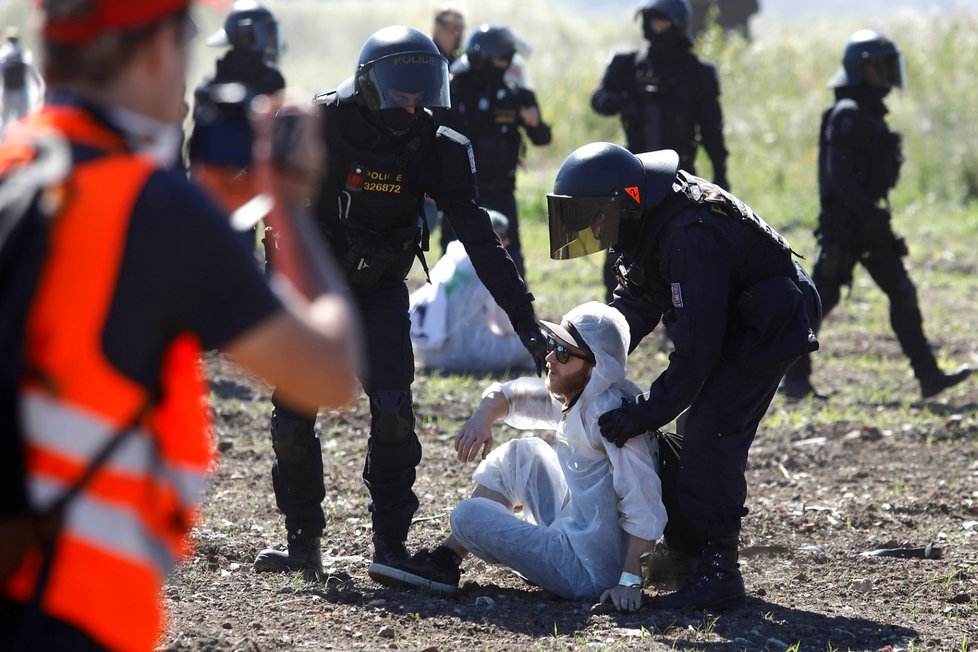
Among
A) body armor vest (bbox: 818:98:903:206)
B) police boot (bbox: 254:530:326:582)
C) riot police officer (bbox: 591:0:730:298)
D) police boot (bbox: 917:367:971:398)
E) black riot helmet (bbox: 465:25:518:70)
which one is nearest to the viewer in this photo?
police boot (bbox: 254:530:326:582)

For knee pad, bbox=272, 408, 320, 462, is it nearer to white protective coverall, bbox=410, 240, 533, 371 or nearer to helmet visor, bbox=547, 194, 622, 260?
helmet visor, bbox=547, 194, 622, 260

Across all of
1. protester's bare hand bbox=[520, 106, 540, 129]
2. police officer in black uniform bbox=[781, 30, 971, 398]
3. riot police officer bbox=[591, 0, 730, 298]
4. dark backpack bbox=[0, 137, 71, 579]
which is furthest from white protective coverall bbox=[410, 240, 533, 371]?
dark backpack bbox=[0, 137, 71, 579]

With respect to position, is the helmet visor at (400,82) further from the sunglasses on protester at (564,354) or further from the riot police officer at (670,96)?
the riot police officer at (670,96)

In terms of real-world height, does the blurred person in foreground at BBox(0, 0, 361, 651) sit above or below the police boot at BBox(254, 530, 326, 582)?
above

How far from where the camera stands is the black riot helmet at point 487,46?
376 inches

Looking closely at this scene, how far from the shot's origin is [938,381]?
8.54 meters

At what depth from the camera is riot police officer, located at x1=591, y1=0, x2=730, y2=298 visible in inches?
386

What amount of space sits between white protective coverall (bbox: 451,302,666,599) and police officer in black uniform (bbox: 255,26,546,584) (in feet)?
1.05

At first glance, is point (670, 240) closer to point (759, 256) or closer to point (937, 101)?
point (759, 256)

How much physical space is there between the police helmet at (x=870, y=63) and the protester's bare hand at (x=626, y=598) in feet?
15.8

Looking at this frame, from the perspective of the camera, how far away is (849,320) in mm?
11133

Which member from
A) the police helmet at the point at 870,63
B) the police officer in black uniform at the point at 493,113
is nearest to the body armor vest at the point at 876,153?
the police helmet at the point at 870,63

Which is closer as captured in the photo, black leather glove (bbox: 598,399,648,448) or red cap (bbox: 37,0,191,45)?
red cap (bbox: 37,0,191,45)

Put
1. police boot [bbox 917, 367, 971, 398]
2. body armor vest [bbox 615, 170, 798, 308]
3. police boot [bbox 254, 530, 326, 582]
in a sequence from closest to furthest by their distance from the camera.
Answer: body armor vest [bbox 615, 170, 798, 308] < police boot [bbox 254, 530, 326, 582] < police boot [bbox 917, 367, 971, 398]
